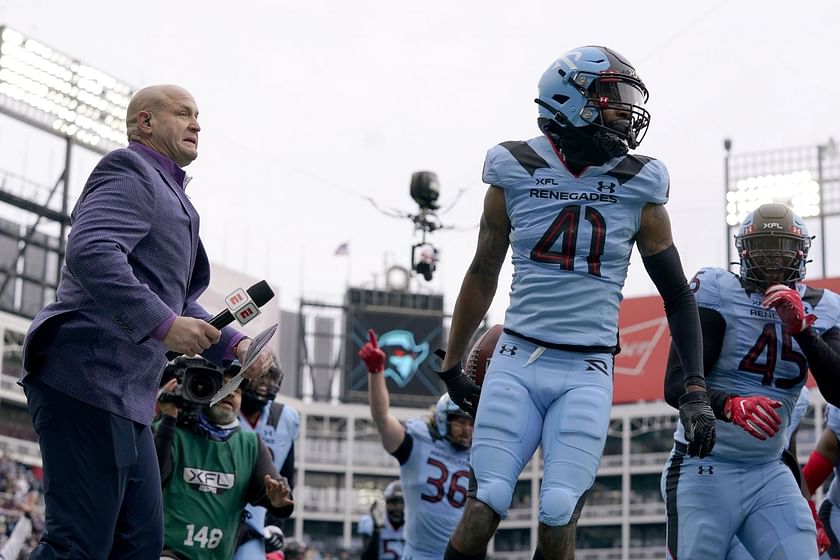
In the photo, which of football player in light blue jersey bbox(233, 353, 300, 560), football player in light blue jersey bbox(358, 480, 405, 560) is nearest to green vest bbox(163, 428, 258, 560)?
football player in light blue jersey bbox(233, 353, 300, 560)

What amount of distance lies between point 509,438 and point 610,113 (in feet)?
4.78

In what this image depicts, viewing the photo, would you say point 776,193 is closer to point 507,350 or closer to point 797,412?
point 797,412

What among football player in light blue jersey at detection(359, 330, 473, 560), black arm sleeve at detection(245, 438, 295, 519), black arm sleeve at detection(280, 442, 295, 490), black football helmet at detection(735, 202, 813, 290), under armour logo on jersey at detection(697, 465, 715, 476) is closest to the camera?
under armour logo on jersey at detection(697, 465, 715, 476)

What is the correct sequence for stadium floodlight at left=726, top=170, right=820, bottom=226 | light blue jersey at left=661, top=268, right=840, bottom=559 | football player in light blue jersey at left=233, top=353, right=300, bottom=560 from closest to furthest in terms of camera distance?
light blue jersey at left=661, top=268, right=840, bottom=559 < football player in light blue jersey at left=233, top=353, right=300, bottom=560 < stadium floodlight at left=726, top=170, right=820, bottom=226

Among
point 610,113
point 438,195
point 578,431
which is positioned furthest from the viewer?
point 438,195

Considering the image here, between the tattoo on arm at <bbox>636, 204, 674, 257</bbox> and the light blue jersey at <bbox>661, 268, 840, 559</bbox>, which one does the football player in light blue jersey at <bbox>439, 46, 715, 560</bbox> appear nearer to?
the tattoo on arm at <bbox>636, 204, 674, 257</bbox>

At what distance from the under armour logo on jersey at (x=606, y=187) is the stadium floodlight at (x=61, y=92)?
3893cm

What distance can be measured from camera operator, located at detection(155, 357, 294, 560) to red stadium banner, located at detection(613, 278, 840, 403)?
164ft

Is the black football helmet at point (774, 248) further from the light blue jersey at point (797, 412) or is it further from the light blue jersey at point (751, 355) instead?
the light blue jersey at point (797, 412)

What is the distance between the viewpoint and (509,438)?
5.55 m

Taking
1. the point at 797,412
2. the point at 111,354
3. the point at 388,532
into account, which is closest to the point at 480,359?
the point at 797,412

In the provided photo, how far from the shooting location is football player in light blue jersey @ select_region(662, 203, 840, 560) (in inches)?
263

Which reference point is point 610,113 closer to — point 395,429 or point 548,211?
point 548,211

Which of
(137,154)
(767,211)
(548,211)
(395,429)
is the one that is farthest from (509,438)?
(395,429)
